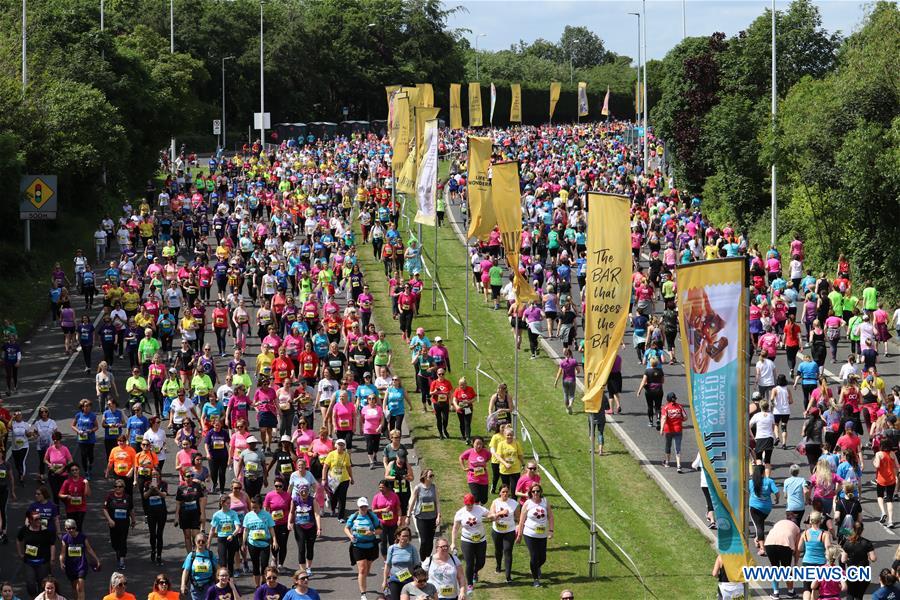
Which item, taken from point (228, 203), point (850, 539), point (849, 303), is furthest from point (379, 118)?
point (850, 539)

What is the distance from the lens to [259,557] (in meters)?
17.4

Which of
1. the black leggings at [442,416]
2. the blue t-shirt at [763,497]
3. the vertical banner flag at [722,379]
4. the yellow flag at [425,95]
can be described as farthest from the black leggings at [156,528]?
the yellow flag at [425,95]

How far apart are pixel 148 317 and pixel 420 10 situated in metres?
93.9

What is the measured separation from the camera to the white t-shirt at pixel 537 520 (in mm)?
17562

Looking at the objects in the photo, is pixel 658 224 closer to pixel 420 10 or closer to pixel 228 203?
pixel 228 203

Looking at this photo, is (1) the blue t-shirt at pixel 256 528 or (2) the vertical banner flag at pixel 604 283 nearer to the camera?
(2) the vertical banner flag at pixel 604 283

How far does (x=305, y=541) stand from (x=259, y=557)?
2.46 feet

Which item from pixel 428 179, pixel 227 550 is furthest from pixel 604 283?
pixel 428 179

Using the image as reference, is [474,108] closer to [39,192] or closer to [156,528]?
[39,192]

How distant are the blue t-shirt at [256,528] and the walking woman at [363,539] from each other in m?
1.08

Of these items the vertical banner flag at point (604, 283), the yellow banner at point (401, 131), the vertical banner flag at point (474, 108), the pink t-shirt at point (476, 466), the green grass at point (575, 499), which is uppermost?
the vertical banner flag at point (474, 108)

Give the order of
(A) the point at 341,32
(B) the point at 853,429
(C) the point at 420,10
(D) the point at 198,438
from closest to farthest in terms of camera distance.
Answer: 1. (B) the point at 853,429
2. (D) the point at 198,438
3. (A) the point at 341,32
4. (C) the point at 420,10

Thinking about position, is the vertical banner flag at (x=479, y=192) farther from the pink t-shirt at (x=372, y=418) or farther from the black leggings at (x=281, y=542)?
the black leggings at (x=281, y=542)

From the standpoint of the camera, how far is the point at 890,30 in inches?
1640
